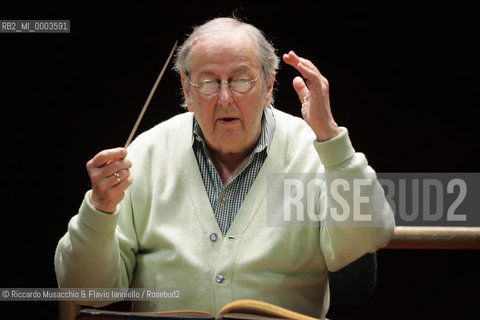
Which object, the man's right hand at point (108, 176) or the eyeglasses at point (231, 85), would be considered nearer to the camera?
the man's right hand at point (108, 176)

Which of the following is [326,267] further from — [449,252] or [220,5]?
[449,252]

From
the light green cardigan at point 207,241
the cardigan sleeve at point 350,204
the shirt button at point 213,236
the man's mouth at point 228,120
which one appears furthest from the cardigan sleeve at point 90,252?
the cardigan sleeve at point 350,204

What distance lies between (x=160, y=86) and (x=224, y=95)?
0.87m

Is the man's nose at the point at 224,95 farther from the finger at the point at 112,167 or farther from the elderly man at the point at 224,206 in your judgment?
the finger at the point at 112,167

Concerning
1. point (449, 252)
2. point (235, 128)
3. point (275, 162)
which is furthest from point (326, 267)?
point (449, 252)

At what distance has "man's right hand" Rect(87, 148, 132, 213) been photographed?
1346mm

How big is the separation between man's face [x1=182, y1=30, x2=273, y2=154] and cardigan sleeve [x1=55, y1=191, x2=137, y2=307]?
31 centimetres

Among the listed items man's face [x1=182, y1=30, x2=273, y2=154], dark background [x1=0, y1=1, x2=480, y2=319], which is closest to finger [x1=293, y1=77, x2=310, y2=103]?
man's face [x1=182, y1=30, x2=273, y2=154]

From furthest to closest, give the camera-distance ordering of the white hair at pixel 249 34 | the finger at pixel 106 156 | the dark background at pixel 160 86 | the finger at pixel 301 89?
the dark background at pixel 160 86
the white hair at pixel 249 34
the finger at pixel 301 89
the finger at pixel 106 156

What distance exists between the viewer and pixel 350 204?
138 cm

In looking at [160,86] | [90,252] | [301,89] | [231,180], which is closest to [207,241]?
[231,180]

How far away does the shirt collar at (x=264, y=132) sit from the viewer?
63.3 inches

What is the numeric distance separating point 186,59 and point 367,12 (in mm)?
919

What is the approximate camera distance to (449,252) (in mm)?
2633
